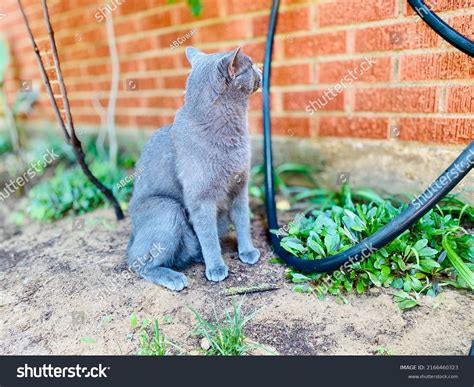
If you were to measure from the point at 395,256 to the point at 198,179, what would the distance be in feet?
2.84

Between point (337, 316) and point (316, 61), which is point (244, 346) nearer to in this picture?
point (337, 316)

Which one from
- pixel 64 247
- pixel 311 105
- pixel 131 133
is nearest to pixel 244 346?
pixel 64 247

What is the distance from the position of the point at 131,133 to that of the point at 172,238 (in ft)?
6.55

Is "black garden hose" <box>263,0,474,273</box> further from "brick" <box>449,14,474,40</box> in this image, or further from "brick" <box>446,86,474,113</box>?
"brick" <box>446,86,474,113</box>

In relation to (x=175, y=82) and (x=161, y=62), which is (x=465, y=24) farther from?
(x=161, y=62)

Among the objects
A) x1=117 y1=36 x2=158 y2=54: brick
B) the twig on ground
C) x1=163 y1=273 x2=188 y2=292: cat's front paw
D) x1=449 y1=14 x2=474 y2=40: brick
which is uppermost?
x1=117 y1=36 x2=158 y2=54: brick

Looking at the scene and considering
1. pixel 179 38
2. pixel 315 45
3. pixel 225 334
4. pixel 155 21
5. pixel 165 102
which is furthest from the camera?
pixel 165 102

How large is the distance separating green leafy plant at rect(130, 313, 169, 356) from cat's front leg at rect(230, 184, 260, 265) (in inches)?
22.2

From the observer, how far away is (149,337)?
137 centimetres

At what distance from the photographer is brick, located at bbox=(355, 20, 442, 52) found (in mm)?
1873

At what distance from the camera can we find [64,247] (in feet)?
6.91

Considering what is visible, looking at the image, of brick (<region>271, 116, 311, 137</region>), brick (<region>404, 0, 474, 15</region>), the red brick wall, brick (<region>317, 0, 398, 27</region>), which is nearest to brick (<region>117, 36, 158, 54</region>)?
the red brick wall

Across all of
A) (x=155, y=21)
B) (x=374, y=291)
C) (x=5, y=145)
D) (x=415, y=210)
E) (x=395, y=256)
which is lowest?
(x=374, y=291)

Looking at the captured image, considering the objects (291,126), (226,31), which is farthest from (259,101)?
(226,31)
